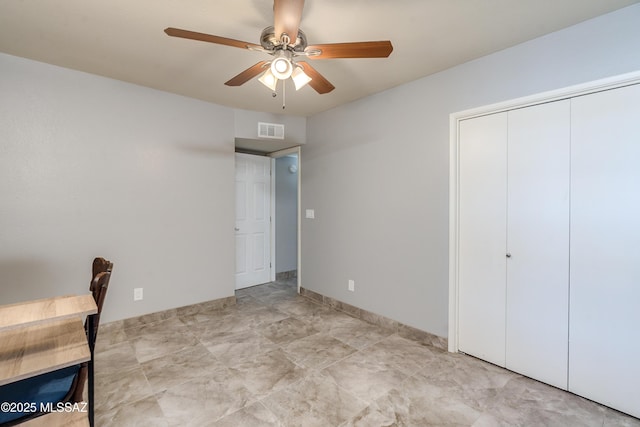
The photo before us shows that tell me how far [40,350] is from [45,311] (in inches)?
7.9

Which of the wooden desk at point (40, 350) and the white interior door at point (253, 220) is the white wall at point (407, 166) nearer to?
the white interior door at point (253, 220)

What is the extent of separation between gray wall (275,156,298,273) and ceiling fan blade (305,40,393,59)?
3412mm

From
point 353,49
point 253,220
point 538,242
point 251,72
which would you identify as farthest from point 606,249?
point 253,220

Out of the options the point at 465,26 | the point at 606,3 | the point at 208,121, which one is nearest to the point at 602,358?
the point at 606,3

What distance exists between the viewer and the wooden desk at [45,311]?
121cm

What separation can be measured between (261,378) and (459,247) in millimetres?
1954

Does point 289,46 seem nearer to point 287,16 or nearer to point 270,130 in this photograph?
point 287,16

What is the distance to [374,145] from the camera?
3.19 metres

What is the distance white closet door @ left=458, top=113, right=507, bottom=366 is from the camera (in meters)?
2.33

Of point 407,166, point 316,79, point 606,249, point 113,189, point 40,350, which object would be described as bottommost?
point 40,350

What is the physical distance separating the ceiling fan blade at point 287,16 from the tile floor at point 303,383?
2.23 metres

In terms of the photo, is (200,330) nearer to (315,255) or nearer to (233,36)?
(315,255)

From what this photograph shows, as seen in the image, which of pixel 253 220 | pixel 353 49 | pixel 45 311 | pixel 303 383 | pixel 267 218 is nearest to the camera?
pixel 45 311

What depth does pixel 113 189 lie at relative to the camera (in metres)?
2.89
